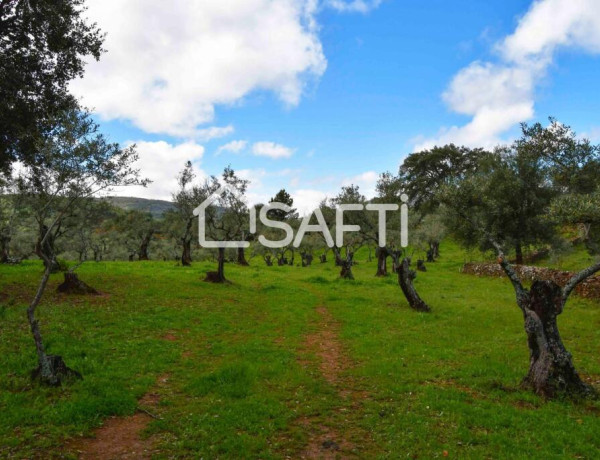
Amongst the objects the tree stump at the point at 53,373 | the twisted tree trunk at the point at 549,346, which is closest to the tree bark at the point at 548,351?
the twisted tree trunk at the point at 549,346

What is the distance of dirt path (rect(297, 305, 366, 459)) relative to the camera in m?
8.71

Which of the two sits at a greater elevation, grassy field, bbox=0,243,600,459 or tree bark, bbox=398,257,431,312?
tree bark, bbox=398,257,431,312

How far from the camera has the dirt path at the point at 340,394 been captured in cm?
871

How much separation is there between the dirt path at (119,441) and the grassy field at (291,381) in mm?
133

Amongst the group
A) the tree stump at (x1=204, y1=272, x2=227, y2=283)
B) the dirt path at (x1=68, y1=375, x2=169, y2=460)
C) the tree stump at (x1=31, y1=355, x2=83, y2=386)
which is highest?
the tree stump at (x1=204, y1=272, x2=227, y2=283)

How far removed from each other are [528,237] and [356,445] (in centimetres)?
4233

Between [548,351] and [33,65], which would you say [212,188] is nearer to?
[33,65]

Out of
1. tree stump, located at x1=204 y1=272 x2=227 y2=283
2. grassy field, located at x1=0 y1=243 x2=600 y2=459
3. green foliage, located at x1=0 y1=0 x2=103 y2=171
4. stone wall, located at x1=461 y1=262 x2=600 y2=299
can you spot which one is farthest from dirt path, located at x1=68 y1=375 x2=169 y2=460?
stone wall, located at x1=461 y1=262 x2=600 y2=299

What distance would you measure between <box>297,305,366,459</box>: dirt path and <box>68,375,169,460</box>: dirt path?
3.65 m

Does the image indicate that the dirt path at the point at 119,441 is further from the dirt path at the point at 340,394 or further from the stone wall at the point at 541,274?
the stone wall at the point at 541,274

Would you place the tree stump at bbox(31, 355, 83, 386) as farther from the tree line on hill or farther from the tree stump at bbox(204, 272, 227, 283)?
the tree stump at bbox(204, 272, 227, 283)

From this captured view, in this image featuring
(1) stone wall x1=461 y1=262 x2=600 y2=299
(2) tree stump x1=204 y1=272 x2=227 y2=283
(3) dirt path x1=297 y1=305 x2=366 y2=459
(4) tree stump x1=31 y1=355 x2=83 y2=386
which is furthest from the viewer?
(2) tree stump x1=204 y1=272 x2=227 y2=283

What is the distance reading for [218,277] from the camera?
36250 millimetres

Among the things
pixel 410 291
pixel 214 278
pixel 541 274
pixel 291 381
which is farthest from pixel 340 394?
pixel 541 274
